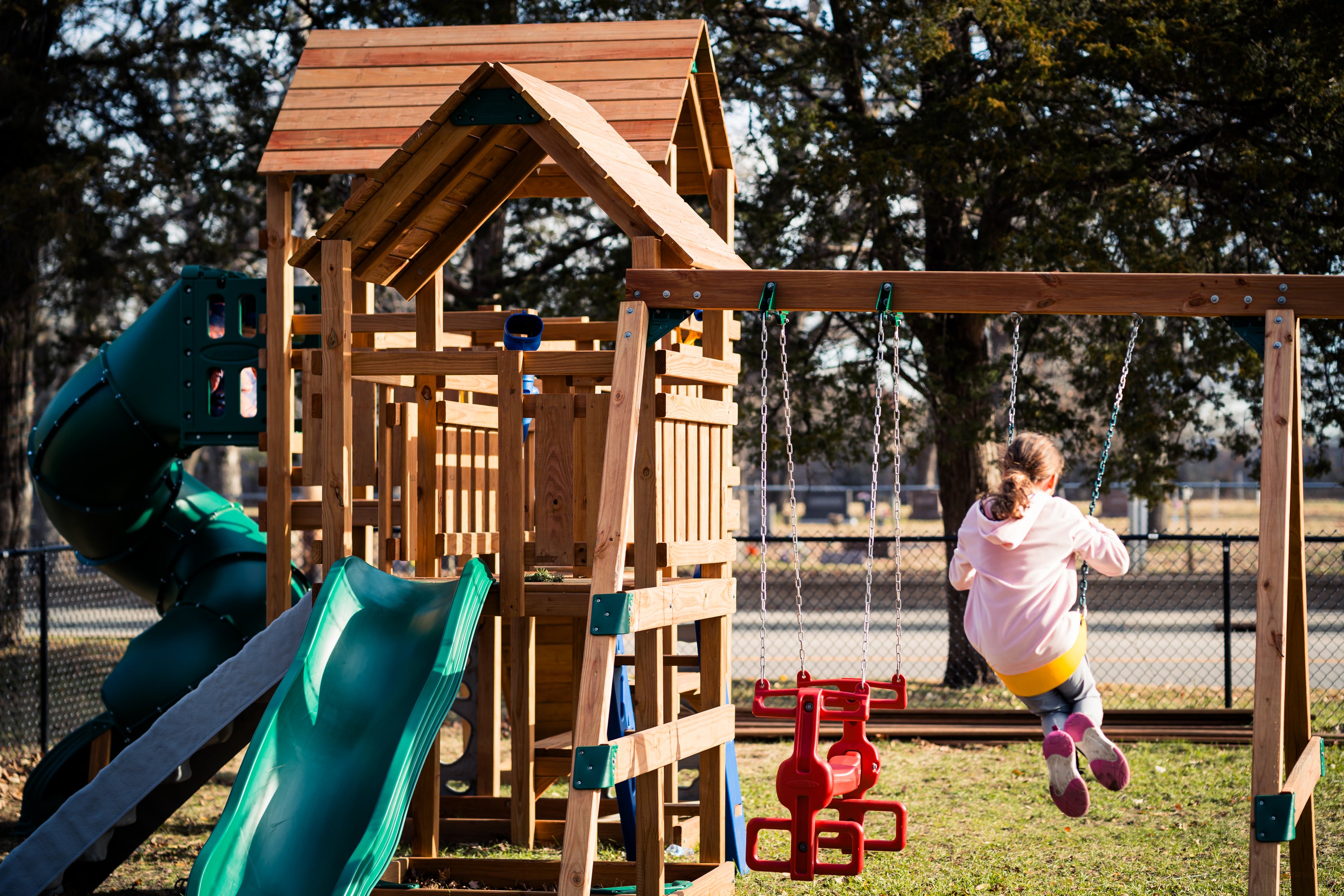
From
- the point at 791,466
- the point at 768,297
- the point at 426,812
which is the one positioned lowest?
the point at 426,812

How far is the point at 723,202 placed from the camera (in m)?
8.08

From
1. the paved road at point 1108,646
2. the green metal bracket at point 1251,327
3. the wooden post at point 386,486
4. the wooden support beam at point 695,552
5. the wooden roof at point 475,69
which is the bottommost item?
the paved road at point 1108,646

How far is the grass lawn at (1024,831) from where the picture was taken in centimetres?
652

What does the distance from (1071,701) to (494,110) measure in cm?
377

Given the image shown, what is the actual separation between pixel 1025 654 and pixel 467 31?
204 inches

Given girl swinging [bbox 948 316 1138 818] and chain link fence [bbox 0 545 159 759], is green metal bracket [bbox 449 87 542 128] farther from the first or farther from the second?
chain link fence [bbox 0 545 159 759]

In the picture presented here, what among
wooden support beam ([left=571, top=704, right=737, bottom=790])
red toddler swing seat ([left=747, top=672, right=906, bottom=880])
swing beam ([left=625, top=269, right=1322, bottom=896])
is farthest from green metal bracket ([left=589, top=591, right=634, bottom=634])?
swing beam ([left=625, top=269, right=1322, bottom=896])

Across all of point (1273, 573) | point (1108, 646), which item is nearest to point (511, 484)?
point (1273, 573)

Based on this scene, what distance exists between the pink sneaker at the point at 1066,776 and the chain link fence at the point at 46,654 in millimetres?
7373

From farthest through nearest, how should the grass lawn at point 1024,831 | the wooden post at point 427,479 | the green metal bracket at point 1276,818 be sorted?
the grass lawn at point 1024,831 < the wooden post at point 427,479 < the green metal bracket at point 1276,818

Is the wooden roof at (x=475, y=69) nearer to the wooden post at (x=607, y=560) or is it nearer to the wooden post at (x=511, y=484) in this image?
the wooden post at (x=511, y=484)

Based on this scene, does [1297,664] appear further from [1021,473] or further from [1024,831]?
[1024,831]

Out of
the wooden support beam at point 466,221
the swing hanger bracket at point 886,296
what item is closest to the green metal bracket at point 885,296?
the swing hanger bracket at point 886,296

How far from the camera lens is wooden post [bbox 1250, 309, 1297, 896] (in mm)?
4367
